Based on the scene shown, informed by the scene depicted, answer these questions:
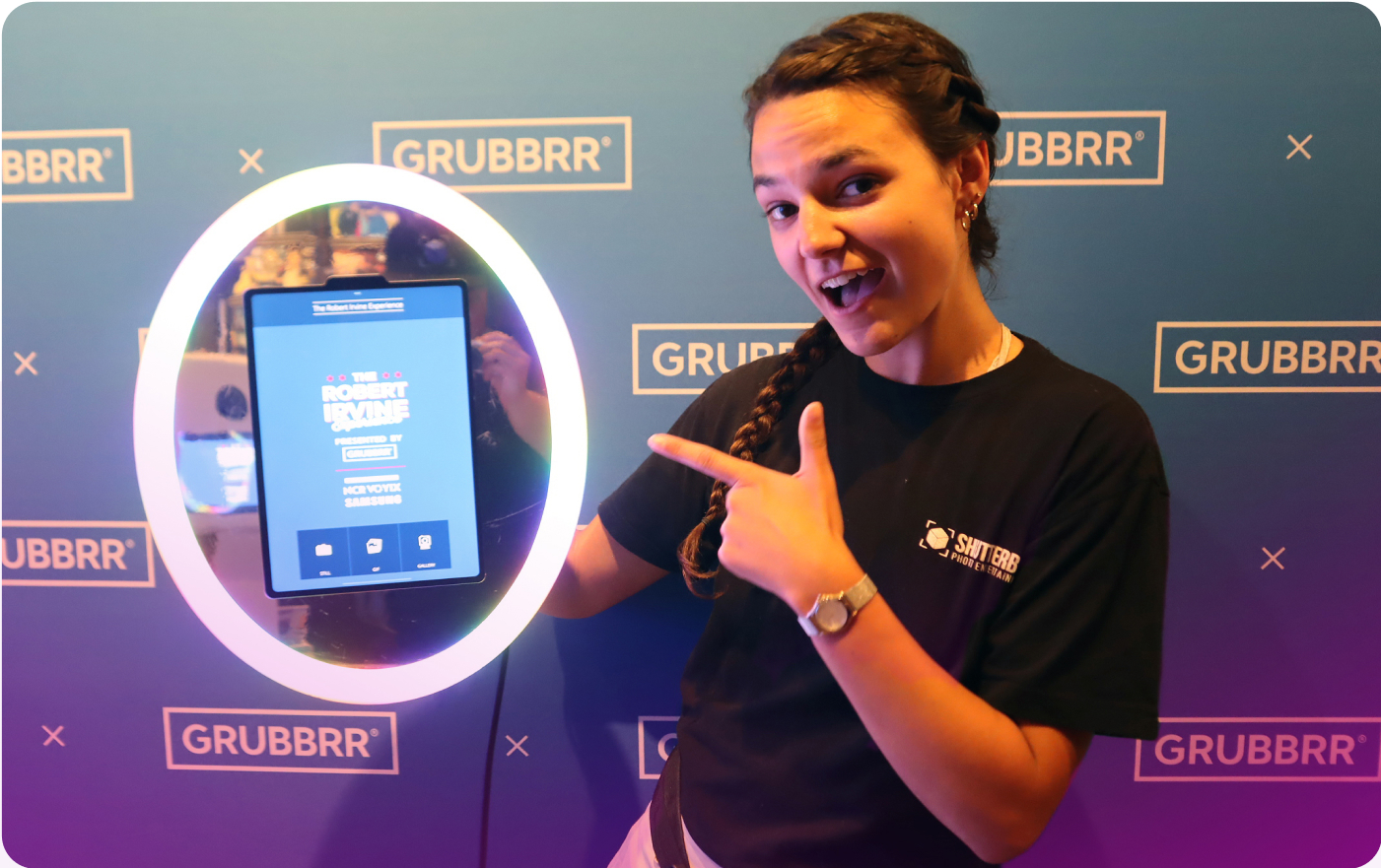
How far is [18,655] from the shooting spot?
1.16m

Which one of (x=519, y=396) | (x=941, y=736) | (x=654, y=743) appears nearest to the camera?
(x=941, y=736)

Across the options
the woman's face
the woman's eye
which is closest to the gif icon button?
the woman's face

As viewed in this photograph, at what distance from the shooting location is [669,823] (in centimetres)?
86

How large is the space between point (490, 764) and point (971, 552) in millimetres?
781

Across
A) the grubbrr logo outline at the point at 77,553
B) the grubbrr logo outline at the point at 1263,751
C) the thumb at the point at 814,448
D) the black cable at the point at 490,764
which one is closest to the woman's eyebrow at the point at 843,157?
the thumb at the point at 814,448

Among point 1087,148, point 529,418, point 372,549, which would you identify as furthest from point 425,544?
point 1087,148

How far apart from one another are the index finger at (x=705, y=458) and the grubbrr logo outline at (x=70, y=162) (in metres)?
0.94

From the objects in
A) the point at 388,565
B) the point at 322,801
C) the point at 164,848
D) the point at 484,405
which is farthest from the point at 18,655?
the point at 484,405

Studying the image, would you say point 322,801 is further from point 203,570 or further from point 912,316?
point 912,316

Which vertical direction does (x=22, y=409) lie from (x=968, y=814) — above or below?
above

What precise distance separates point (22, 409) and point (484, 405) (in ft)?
2.53

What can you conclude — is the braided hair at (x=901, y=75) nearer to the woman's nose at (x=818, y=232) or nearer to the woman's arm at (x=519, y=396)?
the woman's nose at (x=818, y=232)

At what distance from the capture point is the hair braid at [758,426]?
82 centimetres

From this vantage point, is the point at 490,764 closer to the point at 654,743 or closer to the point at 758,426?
the point at 654,743
